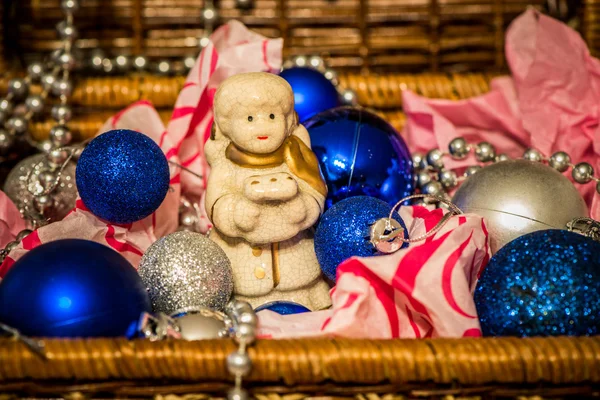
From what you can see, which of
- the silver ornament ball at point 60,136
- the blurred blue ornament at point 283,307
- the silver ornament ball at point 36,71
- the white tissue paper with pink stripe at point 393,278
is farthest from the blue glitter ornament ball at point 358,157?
the silver ornament ball at point 36,71

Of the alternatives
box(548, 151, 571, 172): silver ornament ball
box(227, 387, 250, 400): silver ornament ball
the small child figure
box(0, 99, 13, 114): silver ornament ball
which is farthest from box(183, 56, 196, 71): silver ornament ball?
box(227, 387, 250, 400): silver ornament ball

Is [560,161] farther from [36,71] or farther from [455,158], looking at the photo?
[36,71]

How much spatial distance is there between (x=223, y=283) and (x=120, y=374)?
0.57 ft

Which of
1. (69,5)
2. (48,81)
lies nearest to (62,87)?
(48,81)

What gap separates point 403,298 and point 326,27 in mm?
658

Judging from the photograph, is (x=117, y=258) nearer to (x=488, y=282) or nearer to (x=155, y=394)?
(x=155, y=394)

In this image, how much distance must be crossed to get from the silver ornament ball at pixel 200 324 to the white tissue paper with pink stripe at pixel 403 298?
0.14 ft

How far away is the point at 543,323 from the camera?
2.00 ft

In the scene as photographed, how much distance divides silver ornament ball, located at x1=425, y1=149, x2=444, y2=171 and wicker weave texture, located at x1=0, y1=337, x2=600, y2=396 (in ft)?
1.38

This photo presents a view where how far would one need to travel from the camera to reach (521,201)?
2.51 ft

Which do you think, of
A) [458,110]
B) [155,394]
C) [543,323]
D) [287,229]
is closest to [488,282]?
[543,323]

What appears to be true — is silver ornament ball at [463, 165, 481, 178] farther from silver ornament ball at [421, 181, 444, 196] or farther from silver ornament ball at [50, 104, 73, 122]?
silver ornament ball at [50, 104, 73, 122]

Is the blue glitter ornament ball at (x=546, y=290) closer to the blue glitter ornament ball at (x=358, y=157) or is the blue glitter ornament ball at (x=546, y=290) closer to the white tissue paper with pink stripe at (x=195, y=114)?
the blue glitter ornament ball at (x=358, y=157)

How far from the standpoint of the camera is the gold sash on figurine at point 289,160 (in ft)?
2.40
